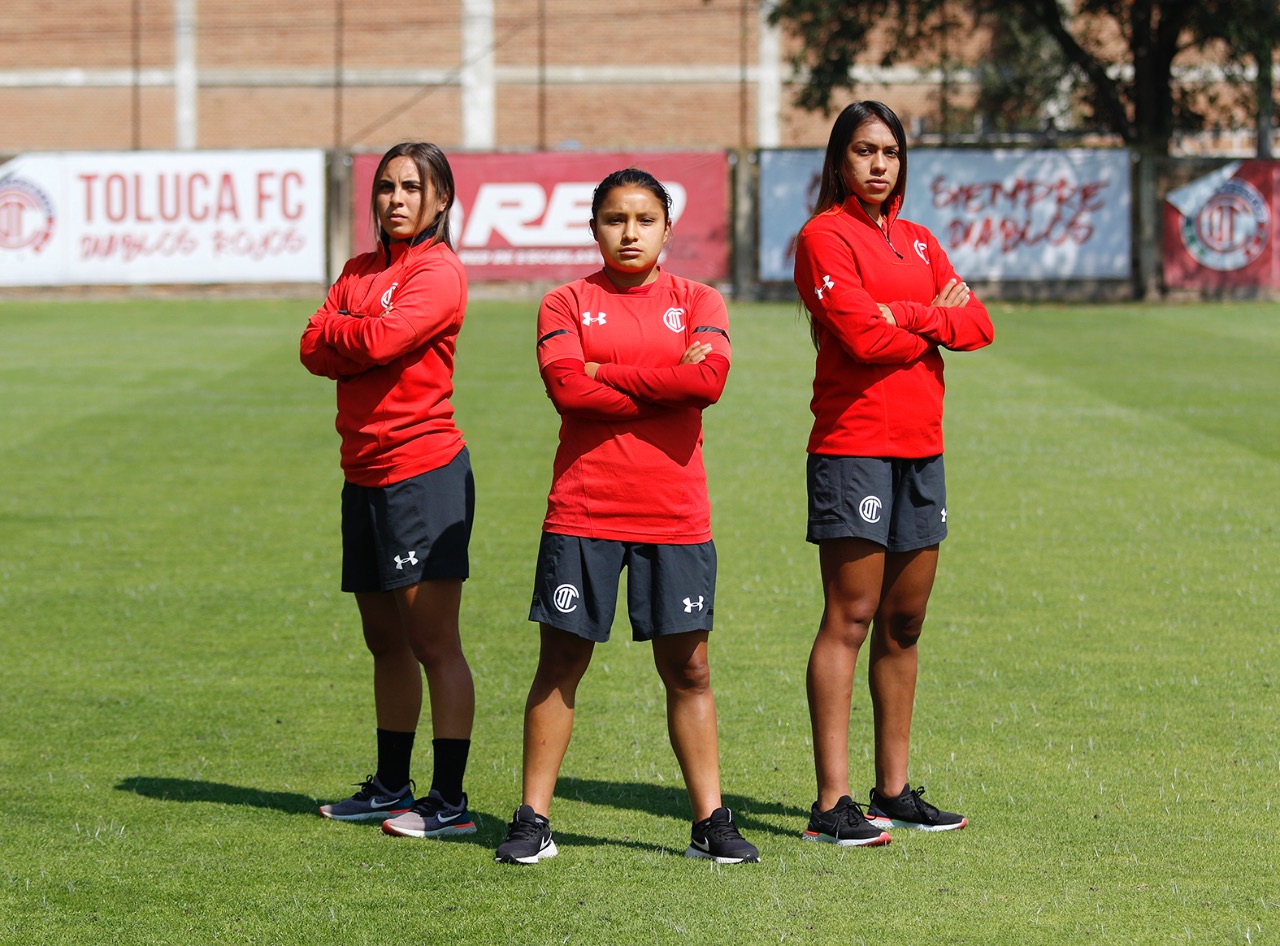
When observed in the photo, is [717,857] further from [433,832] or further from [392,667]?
[392,667]

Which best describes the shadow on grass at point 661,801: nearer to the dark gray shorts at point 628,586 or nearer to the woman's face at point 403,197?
the dark gray shorts at point 628,586

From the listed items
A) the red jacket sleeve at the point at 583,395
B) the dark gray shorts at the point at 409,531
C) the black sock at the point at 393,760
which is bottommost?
the black sock at the point at 393,760

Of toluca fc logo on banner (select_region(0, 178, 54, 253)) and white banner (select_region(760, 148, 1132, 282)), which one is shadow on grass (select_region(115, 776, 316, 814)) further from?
toluca fc logo on banner (select_region(0, 178, 54, 253))

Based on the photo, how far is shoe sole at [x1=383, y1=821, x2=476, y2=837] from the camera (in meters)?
5.00

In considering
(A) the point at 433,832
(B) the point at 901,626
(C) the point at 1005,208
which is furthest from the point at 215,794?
(C) the point at 1005,208

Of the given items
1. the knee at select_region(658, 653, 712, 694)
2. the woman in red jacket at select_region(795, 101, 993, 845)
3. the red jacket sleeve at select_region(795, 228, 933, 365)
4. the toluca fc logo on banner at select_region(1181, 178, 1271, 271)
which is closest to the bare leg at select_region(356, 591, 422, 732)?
the knee at select_region(658, 653, 712, 694)

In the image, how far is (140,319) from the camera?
25031mm

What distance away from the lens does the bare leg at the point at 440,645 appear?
511cm

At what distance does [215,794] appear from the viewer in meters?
5.45

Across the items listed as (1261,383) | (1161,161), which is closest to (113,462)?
(1261,383)

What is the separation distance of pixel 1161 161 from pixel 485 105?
24690mm

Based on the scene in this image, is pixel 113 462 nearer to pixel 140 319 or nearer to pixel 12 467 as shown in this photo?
pixel 12 467

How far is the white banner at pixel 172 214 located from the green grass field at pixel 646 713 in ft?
48.4

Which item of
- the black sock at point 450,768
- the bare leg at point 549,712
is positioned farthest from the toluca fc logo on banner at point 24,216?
the bare leg at point 549,712
